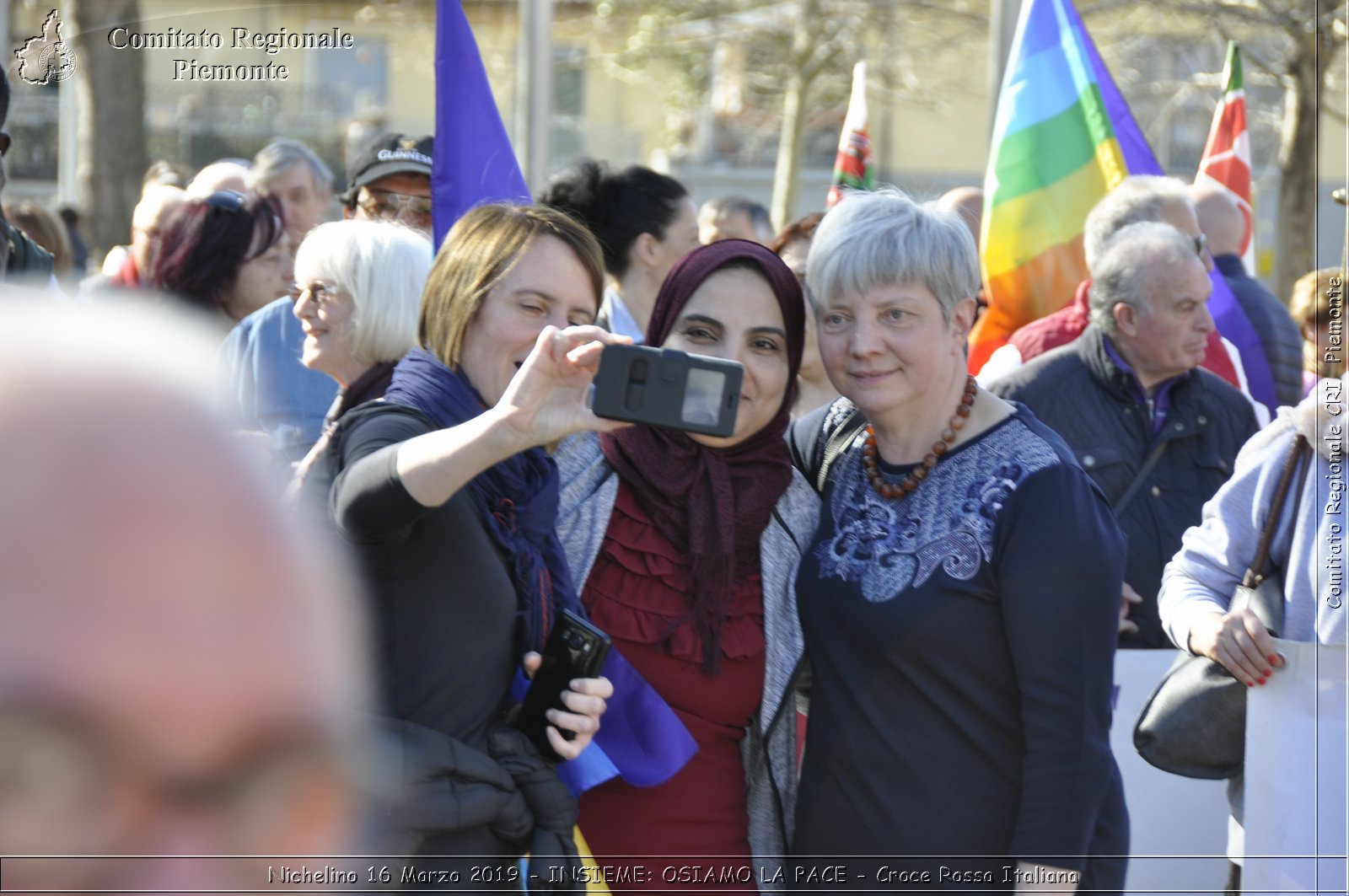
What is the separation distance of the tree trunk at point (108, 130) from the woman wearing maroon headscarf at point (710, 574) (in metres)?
11.4

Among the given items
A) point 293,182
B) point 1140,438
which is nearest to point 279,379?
point 293,182

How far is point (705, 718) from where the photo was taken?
268 centimetres

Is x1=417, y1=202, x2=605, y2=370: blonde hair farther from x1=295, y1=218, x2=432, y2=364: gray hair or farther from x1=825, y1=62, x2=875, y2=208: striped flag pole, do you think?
x1=825, y1=62, x2=875, y2=208: striped flag pole

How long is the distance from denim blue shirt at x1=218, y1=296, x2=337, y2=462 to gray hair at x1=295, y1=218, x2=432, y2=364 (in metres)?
0.83

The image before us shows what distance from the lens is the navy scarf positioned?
7.60 feet

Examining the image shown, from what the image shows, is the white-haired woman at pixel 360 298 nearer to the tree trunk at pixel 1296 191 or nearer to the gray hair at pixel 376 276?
the gray hair at pixel 376 276

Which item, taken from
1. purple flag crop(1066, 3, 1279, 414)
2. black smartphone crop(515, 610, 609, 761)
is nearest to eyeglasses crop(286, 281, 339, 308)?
black smartphone crop(515, 610, 609, 761)

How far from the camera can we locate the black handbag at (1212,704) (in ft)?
10.3

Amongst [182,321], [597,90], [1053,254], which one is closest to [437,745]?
[182,321]

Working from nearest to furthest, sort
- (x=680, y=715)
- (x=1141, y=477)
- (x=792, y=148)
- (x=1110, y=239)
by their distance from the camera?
(x=680, y=715) < (x=1141, y=477) < (x=1110, y=239) < (x=792, y=148)

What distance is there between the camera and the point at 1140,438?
4375mm

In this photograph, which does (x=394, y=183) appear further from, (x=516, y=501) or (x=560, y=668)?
(x=560, y=668)

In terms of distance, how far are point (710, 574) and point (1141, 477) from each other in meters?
2.13

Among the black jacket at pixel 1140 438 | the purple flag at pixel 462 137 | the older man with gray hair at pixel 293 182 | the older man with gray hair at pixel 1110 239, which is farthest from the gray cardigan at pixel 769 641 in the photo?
the older man with gray hair at pixel 293 182
